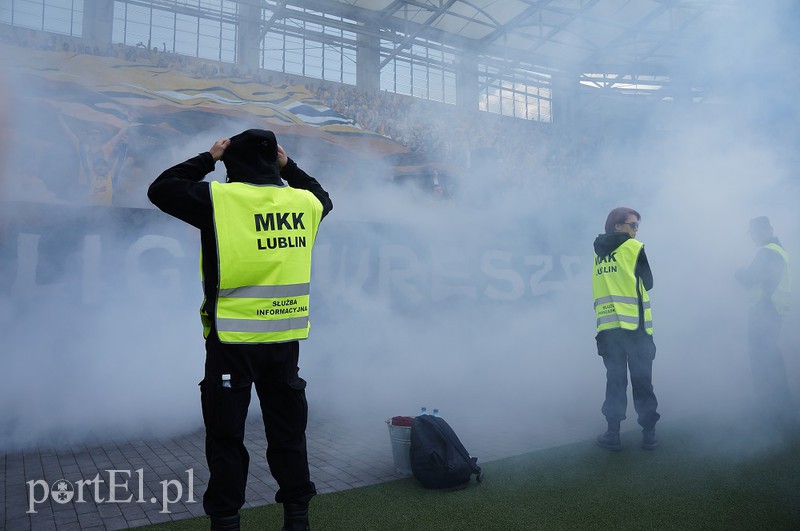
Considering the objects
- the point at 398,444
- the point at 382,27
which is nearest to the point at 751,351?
the point at 398,444

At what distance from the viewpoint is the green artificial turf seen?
6.59ft

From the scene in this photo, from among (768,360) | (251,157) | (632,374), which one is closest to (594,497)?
(632,374)

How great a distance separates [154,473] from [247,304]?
5.45 feet

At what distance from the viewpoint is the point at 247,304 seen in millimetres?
1642

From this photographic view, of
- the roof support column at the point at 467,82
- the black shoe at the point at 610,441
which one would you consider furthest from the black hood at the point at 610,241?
the roof support column at the point at 467,82

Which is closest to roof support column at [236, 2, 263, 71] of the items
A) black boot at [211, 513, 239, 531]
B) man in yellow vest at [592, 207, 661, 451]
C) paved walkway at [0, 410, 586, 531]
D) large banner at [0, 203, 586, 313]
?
large banner at [0, 203, 586, 313]

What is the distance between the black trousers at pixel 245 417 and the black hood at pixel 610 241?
228 centimetres

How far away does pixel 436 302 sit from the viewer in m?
5.02

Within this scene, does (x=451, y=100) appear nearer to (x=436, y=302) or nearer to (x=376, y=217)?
(x=376, y=217)

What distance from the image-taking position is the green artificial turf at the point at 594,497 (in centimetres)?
201

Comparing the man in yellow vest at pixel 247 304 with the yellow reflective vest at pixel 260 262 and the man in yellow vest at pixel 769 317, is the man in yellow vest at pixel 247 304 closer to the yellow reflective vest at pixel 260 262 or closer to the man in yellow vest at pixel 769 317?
the yellow reflective vest at pixel 260 262

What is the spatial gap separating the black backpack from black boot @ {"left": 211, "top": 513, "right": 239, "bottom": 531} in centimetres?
108

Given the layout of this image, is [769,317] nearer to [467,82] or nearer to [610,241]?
[610,241]

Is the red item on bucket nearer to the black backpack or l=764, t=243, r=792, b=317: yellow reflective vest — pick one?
the black backpack
